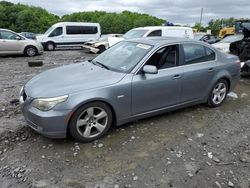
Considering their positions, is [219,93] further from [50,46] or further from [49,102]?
[50,46]

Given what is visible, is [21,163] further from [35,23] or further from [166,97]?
[35,23]

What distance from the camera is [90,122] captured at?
3.88m

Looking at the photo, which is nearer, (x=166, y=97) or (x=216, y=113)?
(x=166, y=97)

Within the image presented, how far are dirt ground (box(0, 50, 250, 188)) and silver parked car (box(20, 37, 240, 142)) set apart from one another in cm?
27

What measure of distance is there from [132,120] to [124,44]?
1564mm

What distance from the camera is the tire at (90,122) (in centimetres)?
373

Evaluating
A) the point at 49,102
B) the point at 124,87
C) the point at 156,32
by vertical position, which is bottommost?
the point at 49,102

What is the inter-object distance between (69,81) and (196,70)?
2.28 meters

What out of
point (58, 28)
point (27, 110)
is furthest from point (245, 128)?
point (58, 28)

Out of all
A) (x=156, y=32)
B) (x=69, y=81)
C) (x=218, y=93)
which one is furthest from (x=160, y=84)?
(x=156, y=32)

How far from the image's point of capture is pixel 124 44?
506 centimetres

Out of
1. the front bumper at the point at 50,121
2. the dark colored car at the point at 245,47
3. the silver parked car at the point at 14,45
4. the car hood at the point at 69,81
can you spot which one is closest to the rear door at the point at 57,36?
the silver parked car at the point at 14,45

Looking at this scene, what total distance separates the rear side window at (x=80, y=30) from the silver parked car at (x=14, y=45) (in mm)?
5332

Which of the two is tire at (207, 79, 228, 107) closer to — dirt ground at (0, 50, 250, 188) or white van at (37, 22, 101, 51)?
dirt ground at (0, 50, 250, 188)
